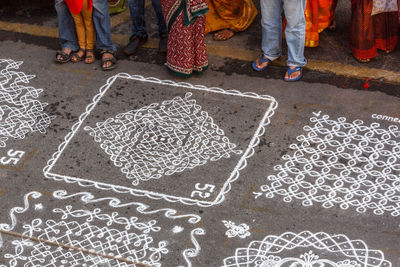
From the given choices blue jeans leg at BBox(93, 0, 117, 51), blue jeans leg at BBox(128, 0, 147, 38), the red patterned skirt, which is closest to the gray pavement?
blue jeans leg at BBox(93, 0, 117, 51)

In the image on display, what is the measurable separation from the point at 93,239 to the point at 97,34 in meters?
2.22

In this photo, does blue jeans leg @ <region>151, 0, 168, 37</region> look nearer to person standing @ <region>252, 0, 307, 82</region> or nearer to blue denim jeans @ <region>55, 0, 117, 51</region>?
blue denim jeans @ <region>55, 0, 117, 51</region>

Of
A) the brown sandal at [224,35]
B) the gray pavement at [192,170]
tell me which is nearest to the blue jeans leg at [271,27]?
the gray pavement at [192,170]

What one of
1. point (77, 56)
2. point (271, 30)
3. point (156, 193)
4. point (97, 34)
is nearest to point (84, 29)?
point (97, 34)

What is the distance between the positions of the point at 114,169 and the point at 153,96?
90 cm

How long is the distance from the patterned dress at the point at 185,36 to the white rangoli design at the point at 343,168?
113 centimetres

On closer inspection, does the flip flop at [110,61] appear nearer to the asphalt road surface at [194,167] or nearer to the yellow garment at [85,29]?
the asphalt road surface at [194,167]

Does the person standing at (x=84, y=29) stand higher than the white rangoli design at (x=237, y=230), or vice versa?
the person standing at (x=84, y=29)

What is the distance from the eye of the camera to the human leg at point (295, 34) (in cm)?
510

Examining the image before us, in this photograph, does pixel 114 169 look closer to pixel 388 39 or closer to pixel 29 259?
pixel 29 259

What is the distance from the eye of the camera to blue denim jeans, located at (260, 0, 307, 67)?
16.8 ft

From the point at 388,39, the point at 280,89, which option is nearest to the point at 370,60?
the point at 388,39

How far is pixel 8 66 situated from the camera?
5.63 m

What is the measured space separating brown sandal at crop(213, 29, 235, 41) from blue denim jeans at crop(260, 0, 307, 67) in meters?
0.48
